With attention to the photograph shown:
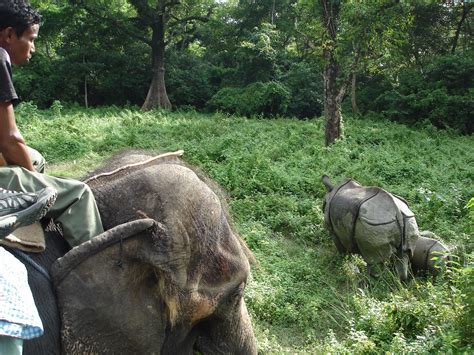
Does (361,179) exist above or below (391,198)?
below

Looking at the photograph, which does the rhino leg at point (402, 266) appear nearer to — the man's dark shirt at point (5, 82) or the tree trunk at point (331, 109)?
the man's dark shirt at point (5, 82)

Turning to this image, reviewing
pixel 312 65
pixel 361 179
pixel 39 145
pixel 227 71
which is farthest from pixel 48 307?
pixel 227 71

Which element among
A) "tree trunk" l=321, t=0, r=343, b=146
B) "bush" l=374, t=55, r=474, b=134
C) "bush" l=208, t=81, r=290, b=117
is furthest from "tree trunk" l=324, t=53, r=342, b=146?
"bush" l=208, t=81, r=290, b=117

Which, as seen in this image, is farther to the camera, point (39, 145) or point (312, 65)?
point (312, 65)

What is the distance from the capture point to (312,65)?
24.8 metres

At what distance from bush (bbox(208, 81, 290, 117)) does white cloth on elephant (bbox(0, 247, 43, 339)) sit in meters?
20.6

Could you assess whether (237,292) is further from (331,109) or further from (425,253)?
(331,109)

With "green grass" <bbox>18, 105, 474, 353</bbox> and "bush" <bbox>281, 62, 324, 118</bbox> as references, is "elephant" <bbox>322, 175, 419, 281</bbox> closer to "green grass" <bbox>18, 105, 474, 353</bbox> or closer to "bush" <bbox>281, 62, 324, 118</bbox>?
"green grass" <bbox>18, 105, 474, 353</bbox>

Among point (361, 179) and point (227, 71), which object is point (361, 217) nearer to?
point (361, 179)

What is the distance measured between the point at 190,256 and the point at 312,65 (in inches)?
920

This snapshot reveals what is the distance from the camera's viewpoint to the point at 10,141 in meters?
2.19

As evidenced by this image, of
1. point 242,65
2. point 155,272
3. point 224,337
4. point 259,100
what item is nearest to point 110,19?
point 242,65

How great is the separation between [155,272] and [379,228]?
15.0 ft

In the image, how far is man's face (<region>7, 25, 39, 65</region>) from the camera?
2.39 meters
